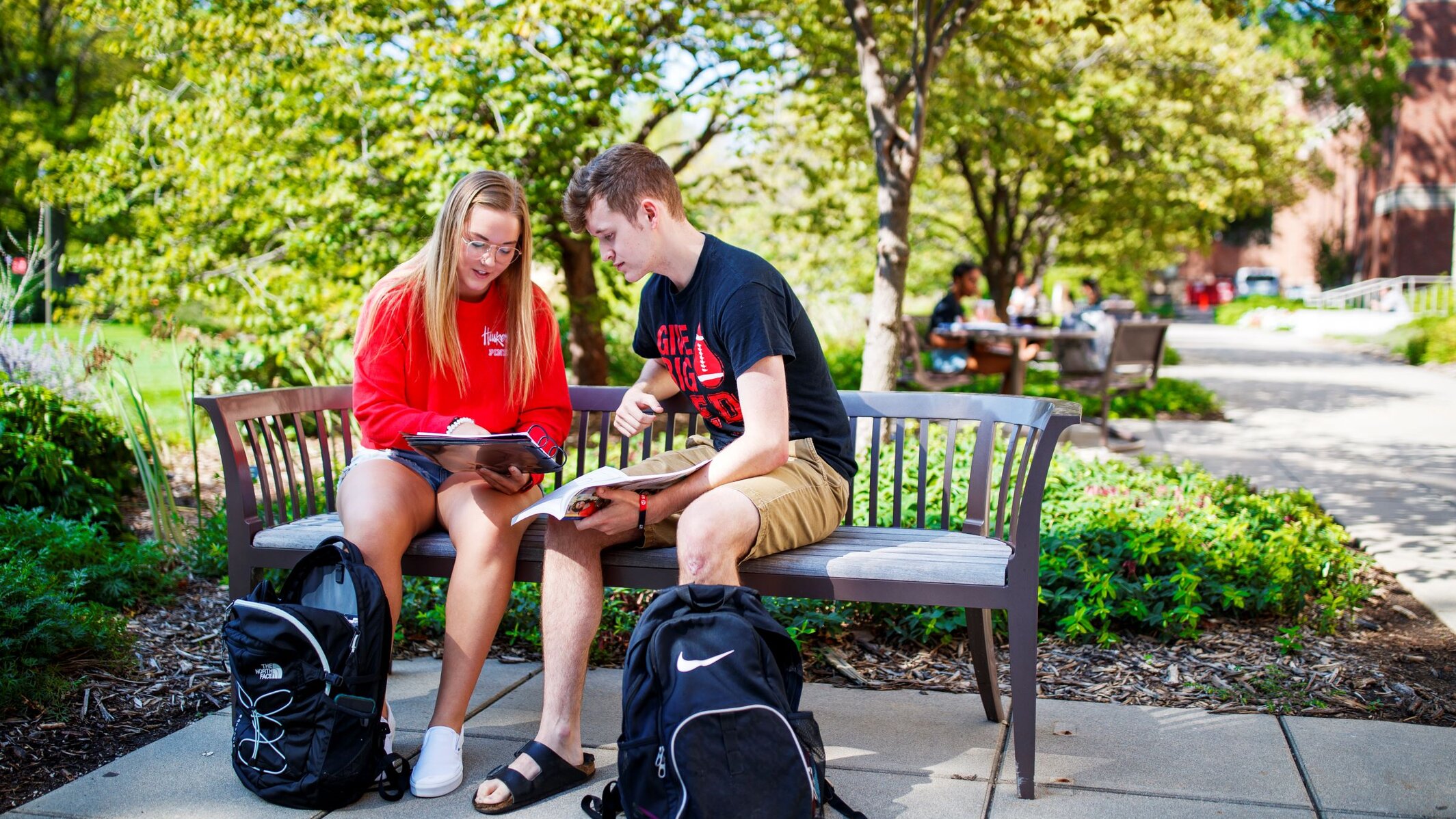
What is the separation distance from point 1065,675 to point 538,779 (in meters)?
1.82

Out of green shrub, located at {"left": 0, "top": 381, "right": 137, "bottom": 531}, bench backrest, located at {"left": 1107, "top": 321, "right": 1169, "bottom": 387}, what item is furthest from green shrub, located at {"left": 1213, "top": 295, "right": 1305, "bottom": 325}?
green shrub, located at {"left": 0, "top": 381, "right": 137, "bottom": 531}

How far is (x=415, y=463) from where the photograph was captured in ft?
10.8

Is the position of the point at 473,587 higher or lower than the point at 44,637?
higher

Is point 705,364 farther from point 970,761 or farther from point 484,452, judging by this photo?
point 970,761

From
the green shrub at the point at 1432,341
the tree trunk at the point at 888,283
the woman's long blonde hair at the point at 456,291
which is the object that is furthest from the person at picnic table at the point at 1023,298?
the woman's long blonde hair at the point at 456,291

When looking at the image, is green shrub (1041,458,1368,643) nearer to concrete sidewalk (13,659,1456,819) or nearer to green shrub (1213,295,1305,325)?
concrete sidewalk (13,659,1456,819)

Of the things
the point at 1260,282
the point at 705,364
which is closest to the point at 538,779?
the point at 705,364

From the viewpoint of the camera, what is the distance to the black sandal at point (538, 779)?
274 centimetres

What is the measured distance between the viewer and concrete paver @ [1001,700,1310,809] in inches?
111

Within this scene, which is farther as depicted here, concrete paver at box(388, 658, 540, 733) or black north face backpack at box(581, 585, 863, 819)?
concrete paver at box(388, 658, 540, 733)

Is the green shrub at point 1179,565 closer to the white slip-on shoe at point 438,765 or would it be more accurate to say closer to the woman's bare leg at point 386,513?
the white slip-on shoe at point 438,765

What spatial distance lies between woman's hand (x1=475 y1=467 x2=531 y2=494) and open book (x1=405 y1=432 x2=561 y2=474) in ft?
0.04

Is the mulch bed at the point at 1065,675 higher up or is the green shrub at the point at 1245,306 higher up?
the green shrub at the point at 1245,306

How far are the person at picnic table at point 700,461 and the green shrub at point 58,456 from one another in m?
3.04
